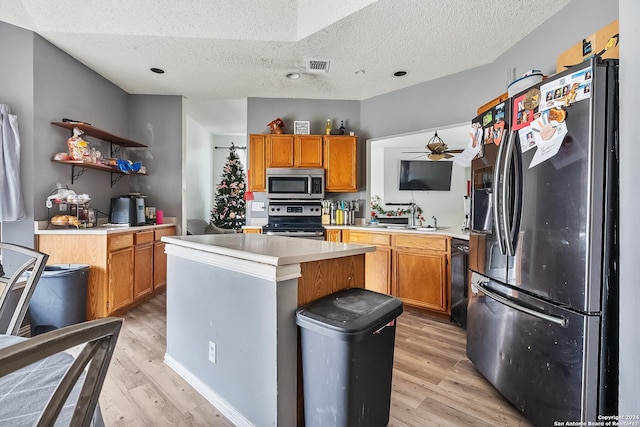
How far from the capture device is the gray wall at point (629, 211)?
1118 millimetres

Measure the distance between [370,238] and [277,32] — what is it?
2.34 m

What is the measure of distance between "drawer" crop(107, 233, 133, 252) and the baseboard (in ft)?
4.25

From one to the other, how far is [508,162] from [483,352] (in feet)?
3.95

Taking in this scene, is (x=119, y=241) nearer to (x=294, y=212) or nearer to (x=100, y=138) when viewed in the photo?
(x=100, y=138)

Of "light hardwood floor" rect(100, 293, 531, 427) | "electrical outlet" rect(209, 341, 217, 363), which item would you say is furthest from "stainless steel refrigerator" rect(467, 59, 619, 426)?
"electrical outlet" rect(209, 341, 217, 363)

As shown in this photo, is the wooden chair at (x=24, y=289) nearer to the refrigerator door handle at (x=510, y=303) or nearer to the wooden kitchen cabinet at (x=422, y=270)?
the refrigerator door handle at (x=510, y=303)

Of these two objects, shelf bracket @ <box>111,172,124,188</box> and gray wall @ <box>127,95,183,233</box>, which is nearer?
shelf bracket @ <box>111,172,124,188</box>

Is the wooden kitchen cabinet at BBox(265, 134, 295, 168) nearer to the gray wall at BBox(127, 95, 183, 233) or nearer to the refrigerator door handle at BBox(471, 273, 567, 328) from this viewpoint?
the gray wall at BBox(127, 95, 183, 233)

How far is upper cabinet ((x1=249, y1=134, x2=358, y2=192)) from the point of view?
394cm

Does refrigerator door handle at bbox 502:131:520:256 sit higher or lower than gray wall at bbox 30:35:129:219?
lower

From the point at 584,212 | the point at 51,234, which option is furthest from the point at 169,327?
the point at 584,212

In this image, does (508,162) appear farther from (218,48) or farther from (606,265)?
(218,48)

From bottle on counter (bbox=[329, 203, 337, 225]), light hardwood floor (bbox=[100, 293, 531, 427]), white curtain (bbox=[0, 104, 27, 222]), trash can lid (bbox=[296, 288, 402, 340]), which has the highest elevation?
white curtain (bbox=[0, 104, 27, 222])

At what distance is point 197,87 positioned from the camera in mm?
3779
